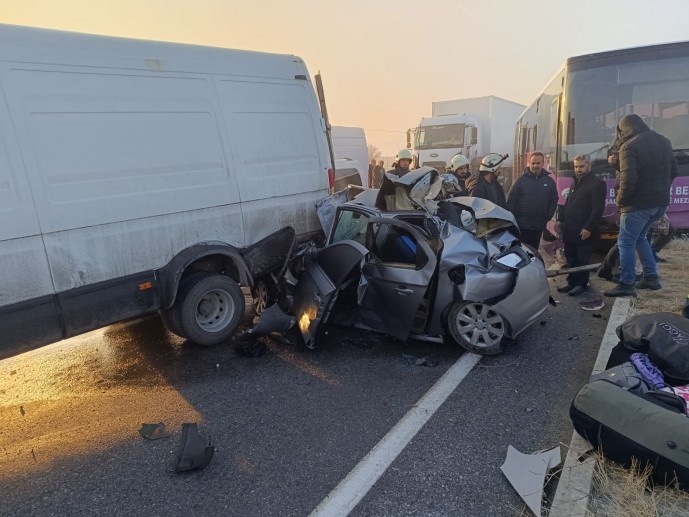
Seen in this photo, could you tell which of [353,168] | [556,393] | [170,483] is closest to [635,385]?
[556,393]

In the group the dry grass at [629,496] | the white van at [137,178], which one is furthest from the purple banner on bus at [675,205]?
the dry grass at [629,496]

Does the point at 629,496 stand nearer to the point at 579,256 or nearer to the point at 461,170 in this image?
the point at 579,256

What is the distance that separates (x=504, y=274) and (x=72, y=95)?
3.75 metres

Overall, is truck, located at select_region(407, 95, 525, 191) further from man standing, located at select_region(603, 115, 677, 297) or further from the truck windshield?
man standing, located at select_region(603, 115, 677, 297)

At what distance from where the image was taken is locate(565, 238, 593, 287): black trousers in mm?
5836

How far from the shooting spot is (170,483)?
107 inches

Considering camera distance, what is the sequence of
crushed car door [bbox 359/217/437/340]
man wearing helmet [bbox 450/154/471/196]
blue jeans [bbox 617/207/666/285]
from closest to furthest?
crushed car door [bbox 359/217/437/340] < blue jeans [bbox 617/207/666/285] < man wearing helmet [bbox 450/154/471/196]

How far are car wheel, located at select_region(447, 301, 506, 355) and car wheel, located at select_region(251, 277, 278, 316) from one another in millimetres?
2011

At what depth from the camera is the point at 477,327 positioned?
413 centimetres

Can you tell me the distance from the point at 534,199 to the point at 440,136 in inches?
533

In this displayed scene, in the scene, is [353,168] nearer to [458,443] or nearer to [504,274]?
[504,274]

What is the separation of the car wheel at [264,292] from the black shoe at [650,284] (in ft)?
13.8

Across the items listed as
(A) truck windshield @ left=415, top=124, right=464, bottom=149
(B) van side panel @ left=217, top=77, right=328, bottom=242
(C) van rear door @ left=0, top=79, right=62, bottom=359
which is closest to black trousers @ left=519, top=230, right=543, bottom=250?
(B) van side panel @ left=217, top=77, right=328, bottom=242

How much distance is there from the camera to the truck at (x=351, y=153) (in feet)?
42.3
